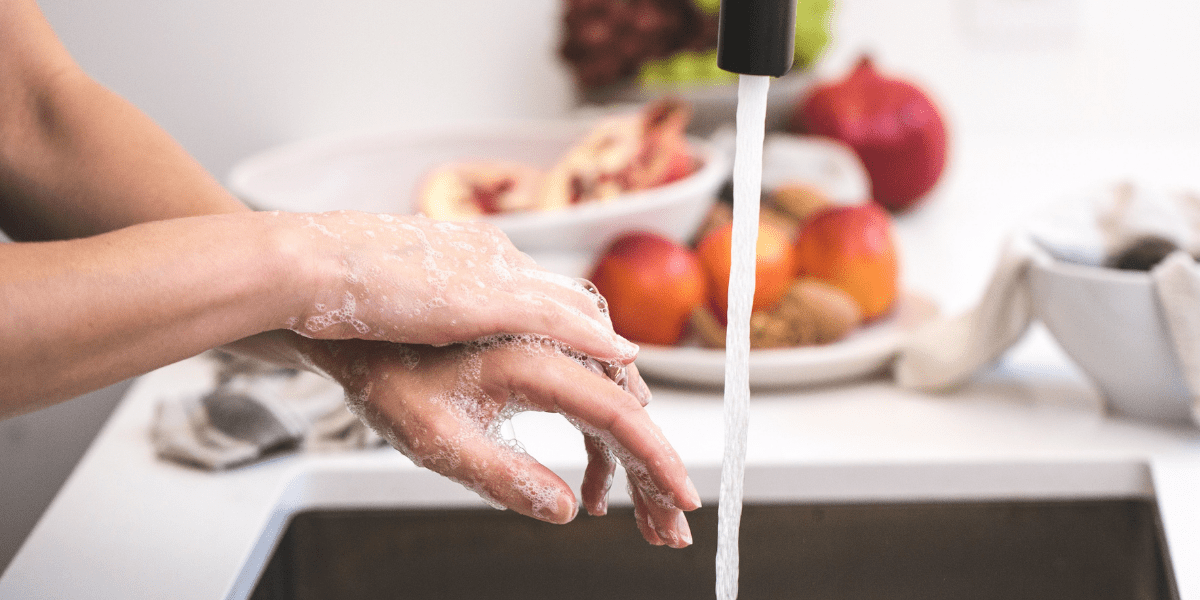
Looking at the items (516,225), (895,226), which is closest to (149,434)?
(516,225)

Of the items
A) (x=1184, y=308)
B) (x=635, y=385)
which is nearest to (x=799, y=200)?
(x=1184, y=308)

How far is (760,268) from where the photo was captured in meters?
0.78

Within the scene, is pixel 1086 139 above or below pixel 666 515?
below

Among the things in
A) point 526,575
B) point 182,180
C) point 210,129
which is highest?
point 182,180

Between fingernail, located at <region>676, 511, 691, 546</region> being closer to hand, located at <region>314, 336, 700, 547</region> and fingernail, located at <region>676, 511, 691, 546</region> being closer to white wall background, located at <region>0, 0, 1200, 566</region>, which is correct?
hand, located at <region>314, 336, 700, 547</region>

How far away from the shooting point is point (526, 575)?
649 mm

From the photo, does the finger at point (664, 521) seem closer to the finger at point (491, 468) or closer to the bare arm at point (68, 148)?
the finger at point (491, 468)

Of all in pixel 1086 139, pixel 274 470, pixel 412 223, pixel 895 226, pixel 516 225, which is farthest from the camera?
pixel 1086 139

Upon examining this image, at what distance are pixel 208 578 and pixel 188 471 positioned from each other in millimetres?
134

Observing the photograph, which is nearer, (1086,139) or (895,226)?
(895,226)

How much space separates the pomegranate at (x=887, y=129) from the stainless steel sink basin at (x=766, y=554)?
2.09ft

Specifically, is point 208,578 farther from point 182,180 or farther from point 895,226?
point 895,226

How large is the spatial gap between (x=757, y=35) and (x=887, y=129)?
0.86m

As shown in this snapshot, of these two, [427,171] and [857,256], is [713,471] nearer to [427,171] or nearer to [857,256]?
[857,256]
